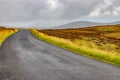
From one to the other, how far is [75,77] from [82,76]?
477 millimetres

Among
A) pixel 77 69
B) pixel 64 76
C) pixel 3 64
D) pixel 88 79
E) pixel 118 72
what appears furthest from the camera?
pixel 3 64

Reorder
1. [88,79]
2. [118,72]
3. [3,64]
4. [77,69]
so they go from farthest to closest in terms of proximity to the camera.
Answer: [3,64] → [77,69] → [118,72] → [88,79]

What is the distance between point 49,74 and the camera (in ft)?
47.2

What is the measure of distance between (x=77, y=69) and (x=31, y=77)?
3.28 m

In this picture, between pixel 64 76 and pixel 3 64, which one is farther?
pixel 3 64

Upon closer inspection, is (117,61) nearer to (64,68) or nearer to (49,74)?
(64,68)

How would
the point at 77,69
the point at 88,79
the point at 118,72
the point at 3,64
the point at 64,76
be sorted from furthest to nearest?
the point at 3,64, the point at 77,69, the point at 118,72, the point at 64,76, the point at 88,79

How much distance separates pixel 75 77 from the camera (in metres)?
13.2

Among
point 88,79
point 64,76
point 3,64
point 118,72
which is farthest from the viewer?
point 3,64

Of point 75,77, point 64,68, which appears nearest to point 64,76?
point 75,77

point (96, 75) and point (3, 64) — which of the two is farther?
point (3, 64)

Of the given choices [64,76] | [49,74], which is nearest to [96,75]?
[64,76]

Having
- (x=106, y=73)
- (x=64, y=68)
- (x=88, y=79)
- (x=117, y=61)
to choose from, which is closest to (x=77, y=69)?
(x=64, y=68)

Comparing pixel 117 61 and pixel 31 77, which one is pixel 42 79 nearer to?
pixel 31 77
